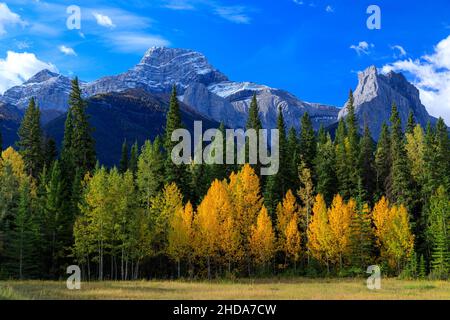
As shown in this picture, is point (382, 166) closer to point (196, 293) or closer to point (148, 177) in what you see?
point (148, 177)

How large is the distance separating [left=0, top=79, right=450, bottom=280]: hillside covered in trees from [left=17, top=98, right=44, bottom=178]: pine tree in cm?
19

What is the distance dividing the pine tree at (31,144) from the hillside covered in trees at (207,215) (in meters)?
0.19

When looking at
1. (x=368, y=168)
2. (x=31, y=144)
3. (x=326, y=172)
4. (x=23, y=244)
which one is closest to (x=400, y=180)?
(x=326, y=172)

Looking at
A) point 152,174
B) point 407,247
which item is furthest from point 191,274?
point 407,247

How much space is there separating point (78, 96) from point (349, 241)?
153 ft

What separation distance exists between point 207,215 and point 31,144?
32171 mm

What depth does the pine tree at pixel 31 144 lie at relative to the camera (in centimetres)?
7194

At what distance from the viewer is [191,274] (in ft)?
198

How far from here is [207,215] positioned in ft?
196

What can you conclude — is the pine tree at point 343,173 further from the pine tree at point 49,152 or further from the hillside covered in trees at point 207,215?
the pine tree at point 49,152

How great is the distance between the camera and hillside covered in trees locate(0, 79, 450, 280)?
56.2 metres

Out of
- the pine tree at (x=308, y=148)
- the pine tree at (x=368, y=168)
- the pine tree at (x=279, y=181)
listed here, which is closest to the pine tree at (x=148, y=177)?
the pine tree at (x=279, y=181)
